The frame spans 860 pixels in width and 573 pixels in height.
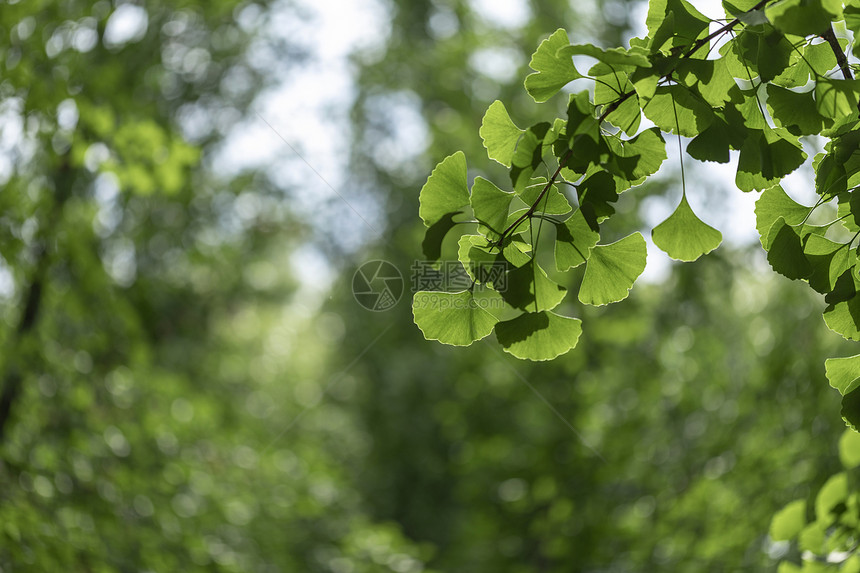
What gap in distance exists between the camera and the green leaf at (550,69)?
43 centimetres

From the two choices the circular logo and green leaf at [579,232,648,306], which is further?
the circular logo

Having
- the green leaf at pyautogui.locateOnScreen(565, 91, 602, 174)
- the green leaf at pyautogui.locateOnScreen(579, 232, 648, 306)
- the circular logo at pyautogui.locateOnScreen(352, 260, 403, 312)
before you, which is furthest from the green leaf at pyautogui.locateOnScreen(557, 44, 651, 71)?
the circular logo at pyautogui.locateOnScreen(352, 260, 403, 312)

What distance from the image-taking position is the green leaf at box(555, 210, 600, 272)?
447 mm

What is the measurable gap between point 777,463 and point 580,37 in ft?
5.72

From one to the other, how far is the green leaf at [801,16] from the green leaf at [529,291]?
0.64 ft

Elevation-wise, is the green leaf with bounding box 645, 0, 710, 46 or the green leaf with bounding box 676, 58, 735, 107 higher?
the green leaf with bounding box 645, 0, 710, 46

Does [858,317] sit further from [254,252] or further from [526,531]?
[254,252]

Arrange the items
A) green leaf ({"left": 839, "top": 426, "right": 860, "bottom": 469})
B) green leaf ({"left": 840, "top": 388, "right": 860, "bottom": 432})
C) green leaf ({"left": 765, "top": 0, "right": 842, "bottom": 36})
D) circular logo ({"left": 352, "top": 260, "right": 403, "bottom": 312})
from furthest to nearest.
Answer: circular logo ({"left": 352, "top": 260, "right": 403, "bottom": 312})
green leaf ({"left": 839, "top": 426, "right": 860, "bottom": 469})
green leaf ({"left": 840, "top": 388, "right": 860, "bottom": 432})
green leaf ({"left": 765, "top": 0, "right": 842, "bottom": 36})

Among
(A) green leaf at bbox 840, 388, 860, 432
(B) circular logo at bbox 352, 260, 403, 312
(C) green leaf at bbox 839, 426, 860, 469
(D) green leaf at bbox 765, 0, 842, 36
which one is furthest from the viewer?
(B) circular logo at bbox 352, 260, 403, 312

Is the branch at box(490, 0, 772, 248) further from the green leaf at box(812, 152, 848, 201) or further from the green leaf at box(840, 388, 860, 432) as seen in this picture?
the green leaf at box(840, 388, 860, 432)

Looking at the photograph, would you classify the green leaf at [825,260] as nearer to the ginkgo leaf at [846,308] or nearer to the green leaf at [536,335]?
the ginkgo leaf at [846,308]

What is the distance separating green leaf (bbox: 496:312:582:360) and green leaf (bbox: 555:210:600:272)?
1.5 inches

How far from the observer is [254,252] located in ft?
15.1

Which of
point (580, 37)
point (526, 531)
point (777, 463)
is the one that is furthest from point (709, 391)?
point (580, 37)
